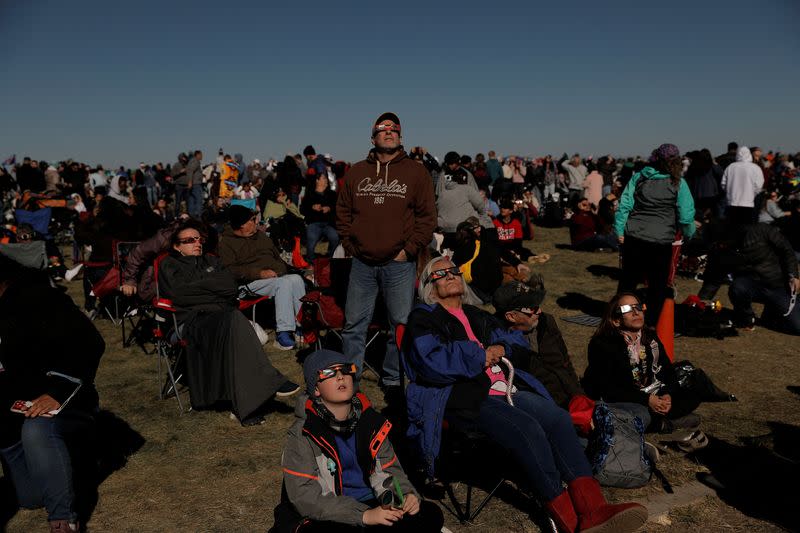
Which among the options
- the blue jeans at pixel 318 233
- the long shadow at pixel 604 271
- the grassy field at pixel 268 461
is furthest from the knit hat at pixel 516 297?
the long shadow at pixel 604 271

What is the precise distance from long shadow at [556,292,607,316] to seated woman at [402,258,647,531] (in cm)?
509

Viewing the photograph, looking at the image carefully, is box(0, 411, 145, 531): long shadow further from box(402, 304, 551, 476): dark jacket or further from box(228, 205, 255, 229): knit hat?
box(228, 205, 255, 229): knit hat

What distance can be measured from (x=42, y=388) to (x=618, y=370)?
145 inches

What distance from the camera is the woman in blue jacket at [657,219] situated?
250 inches

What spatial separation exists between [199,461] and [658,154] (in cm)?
534

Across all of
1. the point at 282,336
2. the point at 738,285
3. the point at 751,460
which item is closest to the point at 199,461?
the point at 282,336

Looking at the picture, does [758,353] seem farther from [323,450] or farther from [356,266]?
[323,450]

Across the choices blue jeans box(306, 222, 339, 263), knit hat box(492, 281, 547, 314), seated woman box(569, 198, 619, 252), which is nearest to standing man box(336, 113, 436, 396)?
knit hat box(492, 281, 547, 314)

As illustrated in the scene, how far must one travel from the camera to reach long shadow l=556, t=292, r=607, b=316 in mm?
8688

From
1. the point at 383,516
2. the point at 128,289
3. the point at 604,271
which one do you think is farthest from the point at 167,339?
the point at 604,271

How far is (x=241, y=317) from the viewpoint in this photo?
16.9 feet

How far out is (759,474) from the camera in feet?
13.5

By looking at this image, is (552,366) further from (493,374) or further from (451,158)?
(451,158)

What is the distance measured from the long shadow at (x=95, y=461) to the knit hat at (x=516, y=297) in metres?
2.88
